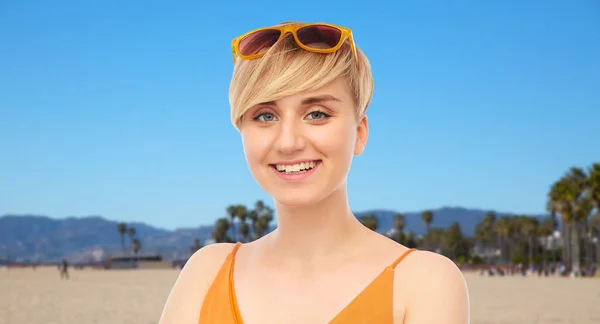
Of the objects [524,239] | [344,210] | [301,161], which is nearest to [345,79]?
[301,161]

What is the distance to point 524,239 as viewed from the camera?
135m

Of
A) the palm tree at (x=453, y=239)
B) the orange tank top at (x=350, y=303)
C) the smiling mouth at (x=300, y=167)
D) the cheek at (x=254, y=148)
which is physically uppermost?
the cheek at (x=254, y=148)

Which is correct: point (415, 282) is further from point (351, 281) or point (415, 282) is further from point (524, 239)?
point (524, 239)

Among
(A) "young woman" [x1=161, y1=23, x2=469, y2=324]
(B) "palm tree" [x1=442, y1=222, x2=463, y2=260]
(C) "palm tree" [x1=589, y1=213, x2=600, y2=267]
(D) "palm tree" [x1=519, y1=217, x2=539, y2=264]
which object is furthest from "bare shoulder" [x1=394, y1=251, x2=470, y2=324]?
(B) "palm tree" [x1=442, y1=222, x2=463, y2=260]

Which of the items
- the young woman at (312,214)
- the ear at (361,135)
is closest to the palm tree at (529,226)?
the ear at (361,135)

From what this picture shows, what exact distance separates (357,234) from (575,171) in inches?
3018

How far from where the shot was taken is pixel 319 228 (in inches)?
113

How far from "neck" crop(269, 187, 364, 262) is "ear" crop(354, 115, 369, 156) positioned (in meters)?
0.18

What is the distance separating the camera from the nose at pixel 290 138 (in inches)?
102

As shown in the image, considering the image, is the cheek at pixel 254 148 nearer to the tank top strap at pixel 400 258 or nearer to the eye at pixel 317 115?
the eye at pixel 317 115

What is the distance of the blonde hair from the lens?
2.60 meters

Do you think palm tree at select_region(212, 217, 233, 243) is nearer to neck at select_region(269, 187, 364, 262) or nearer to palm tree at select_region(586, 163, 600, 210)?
palm tree at select_region(586, 163, 600, 210)

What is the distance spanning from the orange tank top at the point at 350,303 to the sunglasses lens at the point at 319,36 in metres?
0.86

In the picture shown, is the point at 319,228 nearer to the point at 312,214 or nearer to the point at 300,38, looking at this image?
→ the point at 312,214
